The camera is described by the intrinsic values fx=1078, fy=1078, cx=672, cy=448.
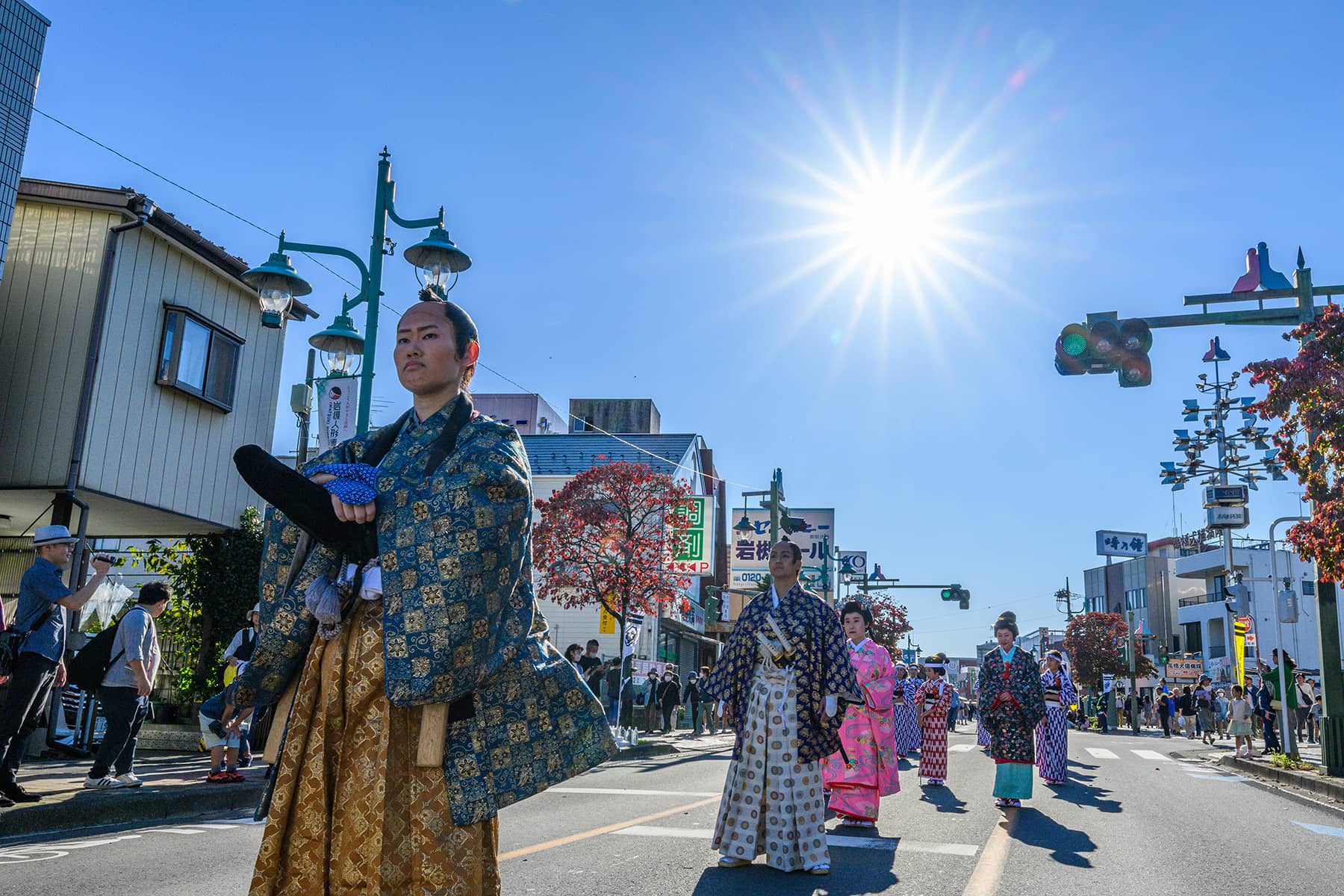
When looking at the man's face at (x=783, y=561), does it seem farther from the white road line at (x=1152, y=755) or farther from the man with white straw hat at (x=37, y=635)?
the white road line at (x=1152, y=755)

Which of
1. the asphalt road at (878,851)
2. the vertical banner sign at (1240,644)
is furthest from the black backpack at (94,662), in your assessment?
the vertical banner sign at (1240,644)

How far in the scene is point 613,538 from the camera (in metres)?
25.4

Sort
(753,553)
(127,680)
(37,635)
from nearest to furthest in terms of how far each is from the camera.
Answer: (37,635)
(127,680)
(753,553)

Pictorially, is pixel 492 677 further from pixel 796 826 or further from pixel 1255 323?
pixel 1255 323

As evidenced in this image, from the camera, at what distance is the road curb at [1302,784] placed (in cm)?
1249

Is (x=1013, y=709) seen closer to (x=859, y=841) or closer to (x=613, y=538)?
(x=859, y=841)

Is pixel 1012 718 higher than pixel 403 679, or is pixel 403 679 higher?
pixel 403 679

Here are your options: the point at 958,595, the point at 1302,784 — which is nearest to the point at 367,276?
the point at 1302,784

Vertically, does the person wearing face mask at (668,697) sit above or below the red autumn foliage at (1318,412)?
below

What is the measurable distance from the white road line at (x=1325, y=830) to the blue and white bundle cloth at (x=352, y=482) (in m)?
9.40

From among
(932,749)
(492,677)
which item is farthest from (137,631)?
(932,749)

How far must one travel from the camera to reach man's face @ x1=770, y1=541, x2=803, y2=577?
22.7 feet

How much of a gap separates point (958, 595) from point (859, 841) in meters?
41.1

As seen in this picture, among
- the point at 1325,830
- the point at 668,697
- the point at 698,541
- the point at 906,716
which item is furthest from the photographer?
the point at 698,541
